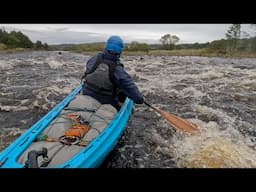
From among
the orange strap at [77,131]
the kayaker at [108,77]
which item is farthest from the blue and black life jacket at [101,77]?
the orange strap at [77,131]

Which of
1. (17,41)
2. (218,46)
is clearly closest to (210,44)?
(218,46)

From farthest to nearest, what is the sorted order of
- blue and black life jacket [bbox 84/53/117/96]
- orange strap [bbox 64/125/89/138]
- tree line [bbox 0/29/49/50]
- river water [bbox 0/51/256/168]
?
1. tree line [bbox 0/29/49/50]
2. river water [bbox 0/51/256/168]
3. blue and black life jacket [bbox 84/53/117/96]
4. orange strap [bbox 64/125/89/138]

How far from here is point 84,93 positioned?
18.4ft

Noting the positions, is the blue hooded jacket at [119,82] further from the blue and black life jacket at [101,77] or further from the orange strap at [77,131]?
the orange strap at [77,131]

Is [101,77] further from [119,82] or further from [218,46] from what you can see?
[218,46]

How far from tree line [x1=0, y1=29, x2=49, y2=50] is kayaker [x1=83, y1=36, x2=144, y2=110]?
44526 mm

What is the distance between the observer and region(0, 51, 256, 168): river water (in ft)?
18.2

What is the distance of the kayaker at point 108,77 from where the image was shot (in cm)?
529

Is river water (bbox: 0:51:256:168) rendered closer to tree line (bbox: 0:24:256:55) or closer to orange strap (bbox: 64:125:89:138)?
orange strap (bbox: 64:125:89:138)

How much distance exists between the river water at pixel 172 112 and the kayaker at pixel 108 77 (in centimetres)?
119

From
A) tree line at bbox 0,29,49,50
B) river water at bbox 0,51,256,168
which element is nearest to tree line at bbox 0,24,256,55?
tree line at bbox 0,29,49,50
